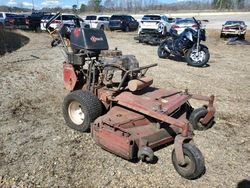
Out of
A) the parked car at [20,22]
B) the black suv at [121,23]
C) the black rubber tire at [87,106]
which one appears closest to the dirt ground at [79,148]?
the black rubber tire at [87,106]

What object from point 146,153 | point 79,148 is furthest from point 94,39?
point 146,153

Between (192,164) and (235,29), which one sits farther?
(235,29)

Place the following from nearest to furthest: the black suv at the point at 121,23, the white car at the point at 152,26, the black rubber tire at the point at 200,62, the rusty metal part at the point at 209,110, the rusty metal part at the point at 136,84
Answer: the rusty metal part at the point at 136,84 < the rusty metal part at the point at 209,110 < the black rubber tire at the point at 200,62 < the white car at the point at 152,26 < the black suv at the point at 121,23

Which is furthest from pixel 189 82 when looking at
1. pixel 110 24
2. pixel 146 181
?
pixel 110 24

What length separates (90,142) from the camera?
5.53 m

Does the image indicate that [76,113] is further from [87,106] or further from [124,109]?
[124,109]

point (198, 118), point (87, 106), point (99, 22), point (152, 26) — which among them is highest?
point (87, 106)

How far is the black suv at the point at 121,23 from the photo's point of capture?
2847cm

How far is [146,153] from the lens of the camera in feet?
15.0

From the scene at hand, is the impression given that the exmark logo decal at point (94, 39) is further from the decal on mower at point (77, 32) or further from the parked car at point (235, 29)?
the parked car at point (235, 29)

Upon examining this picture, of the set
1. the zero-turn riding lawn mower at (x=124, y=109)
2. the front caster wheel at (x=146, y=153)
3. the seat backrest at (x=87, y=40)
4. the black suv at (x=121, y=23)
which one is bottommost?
the black suv at (x=121, y=23)

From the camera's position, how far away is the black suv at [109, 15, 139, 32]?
28469 millimetres

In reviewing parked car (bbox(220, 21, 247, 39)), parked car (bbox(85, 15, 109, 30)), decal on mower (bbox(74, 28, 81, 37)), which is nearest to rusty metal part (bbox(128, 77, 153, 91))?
decal on mower (bbox(74, 28, 81, 37))

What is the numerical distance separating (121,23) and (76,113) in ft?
76.1
